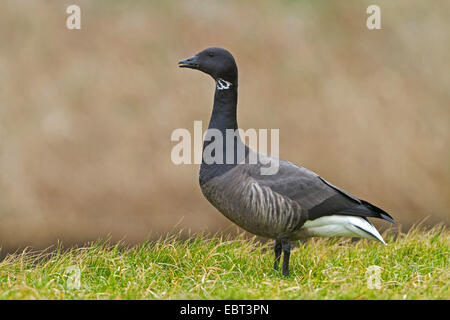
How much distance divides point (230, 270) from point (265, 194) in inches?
36.2

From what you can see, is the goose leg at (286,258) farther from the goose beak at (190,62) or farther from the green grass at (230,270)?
the goose beak at (190,62)

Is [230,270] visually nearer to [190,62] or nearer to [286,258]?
[286,258]

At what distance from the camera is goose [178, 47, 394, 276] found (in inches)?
225

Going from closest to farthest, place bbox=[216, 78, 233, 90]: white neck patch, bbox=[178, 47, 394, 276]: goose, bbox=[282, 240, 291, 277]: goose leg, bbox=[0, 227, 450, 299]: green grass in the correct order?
bbox=[0, 227, 450, 299]: green grass, bbox=[178, 47, 394, 276]: goose, bbox=[282, 240, 291, 277]: goose leg, bbox=[216, 78, 233, 90]: white neck patch

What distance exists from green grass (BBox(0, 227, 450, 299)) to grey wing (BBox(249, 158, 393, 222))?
2.07 ft

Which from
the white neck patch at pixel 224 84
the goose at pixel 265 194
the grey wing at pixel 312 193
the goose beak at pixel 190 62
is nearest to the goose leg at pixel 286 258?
the goose at pixel 265 194

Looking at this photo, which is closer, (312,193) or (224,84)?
(312,193)

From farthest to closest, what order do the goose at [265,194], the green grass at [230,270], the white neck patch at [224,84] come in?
1. the white neck patch at [224,84]
2. the goose at [265,194]
3. the green grass at [230,270]

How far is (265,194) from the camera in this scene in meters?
5.72

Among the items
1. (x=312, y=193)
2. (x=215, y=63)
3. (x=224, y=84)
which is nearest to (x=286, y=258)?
(x=312, y=193)

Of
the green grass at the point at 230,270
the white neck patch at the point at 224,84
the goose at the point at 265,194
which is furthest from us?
the white neck patch at the point at 224,84

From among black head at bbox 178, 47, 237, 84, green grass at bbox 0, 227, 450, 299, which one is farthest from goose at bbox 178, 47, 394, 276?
green grass at bbox 0, 227, 450, 299

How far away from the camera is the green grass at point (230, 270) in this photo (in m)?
5.14

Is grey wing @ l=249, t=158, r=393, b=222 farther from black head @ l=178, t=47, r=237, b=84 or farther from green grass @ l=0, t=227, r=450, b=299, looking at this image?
black head @ l=178, t=47, r=237, b=84
